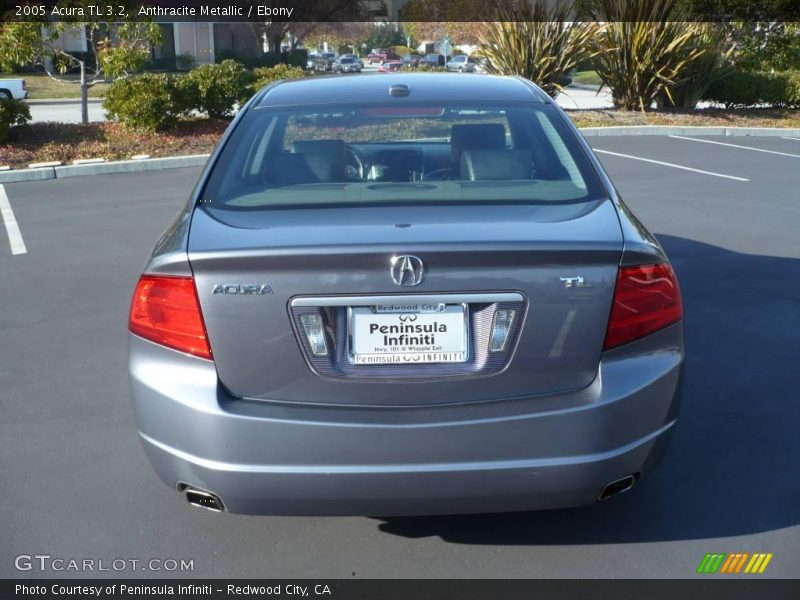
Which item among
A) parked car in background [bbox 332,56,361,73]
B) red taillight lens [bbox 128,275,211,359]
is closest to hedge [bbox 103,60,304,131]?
red taillight lens [bbox 128,275,211,359]

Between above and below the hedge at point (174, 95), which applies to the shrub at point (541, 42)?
above

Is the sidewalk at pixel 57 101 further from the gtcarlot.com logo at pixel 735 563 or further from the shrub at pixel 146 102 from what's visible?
the gtcarlot.com logo at pixel 735 563

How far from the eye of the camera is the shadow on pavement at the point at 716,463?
3.43m

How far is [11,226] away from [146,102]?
647cm

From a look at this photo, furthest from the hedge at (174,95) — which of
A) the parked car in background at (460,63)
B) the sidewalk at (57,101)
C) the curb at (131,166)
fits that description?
the parked car in background at (460,63)

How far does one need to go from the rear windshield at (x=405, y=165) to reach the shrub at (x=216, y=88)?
12548 millimetres

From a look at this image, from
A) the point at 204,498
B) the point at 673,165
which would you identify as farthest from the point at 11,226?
the point at 673,165

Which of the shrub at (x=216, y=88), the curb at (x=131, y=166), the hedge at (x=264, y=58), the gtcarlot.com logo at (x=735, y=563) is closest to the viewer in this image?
the gtcarlot.com logo at (x=735, y=563)

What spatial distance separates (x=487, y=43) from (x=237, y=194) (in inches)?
699

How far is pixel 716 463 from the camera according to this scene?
393 cm

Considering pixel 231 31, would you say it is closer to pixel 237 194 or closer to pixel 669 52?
pixel 669 52

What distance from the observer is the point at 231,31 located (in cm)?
5962

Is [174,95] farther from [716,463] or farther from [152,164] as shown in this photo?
[716,463]

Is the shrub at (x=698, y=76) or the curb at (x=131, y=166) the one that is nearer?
the curb at (x=131, y=166)
